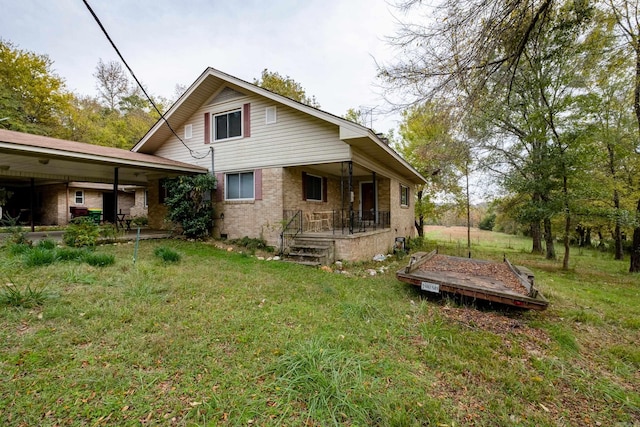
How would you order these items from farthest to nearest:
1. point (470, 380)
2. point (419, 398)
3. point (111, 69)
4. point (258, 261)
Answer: point (111, 69)
point (258, 261)
point (470, 380)
point (419, 398)

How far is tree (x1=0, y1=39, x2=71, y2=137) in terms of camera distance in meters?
16.8

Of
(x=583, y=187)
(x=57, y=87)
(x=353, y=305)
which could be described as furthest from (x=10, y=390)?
(x=57, y=87)

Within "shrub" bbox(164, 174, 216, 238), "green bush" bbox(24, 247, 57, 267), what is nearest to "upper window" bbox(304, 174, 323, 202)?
"shrub" bbox(164, 174, 216, 238)

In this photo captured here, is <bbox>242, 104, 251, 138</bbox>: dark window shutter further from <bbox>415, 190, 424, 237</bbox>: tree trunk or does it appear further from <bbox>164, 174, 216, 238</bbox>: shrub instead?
<bbox>415, 190, 424, 237</bbox>: tree trunk

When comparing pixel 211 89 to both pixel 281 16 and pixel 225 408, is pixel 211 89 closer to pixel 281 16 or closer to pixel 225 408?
pixel 281 16

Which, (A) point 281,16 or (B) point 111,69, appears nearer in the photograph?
(A) point 281,16

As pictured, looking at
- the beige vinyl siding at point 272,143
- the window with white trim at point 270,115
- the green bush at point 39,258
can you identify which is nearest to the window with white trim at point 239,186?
the beige vinyl siding at point 272,143

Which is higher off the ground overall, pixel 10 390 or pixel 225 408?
pixel 10 390

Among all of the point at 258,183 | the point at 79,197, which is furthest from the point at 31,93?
the point at 258,183

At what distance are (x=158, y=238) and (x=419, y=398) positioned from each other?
1019cm

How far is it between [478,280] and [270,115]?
308 inches

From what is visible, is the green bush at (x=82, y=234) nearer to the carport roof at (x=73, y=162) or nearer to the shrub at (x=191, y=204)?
the carport roof at (x=73, y=162)

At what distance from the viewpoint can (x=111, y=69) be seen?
22.1 meters

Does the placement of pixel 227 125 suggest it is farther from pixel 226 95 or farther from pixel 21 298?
pixel 21 298
